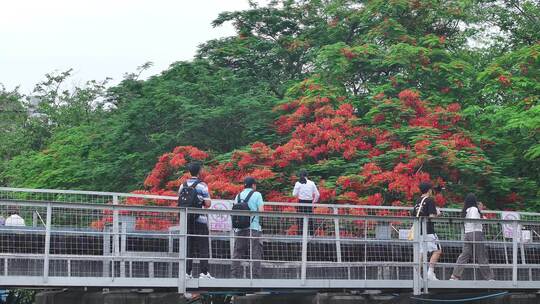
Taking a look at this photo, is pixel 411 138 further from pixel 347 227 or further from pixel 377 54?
pixel 347 227

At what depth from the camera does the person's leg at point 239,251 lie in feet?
55.7

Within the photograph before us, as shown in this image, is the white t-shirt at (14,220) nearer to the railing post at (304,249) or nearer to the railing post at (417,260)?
the railing post at (304,249)

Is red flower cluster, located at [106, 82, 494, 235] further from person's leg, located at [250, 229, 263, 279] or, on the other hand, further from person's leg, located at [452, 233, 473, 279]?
person's leg, located at [250, 229, 263, 279]

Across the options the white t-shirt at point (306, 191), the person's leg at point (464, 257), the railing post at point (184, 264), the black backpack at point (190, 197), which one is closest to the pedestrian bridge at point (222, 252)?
the railing post at point (184, 264)

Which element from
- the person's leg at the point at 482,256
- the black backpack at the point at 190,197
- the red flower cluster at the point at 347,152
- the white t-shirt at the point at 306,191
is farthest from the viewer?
the red flower cluster at the point at 347,152

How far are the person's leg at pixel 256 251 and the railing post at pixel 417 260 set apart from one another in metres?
2.56

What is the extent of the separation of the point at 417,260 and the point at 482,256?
66.1 inches

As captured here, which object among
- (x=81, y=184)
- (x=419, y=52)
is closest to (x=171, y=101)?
(x=81, y=184)

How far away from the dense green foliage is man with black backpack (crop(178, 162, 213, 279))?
10.6 m

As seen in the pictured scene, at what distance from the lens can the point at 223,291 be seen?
659 inches

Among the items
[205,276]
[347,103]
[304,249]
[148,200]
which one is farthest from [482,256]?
[347,103]

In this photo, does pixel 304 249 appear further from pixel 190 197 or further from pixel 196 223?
pixel 190 197

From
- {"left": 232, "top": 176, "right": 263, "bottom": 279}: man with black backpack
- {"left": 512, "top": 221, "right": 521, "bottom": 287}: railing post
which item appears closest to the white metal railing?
{"left": 512, "top": 221, "right": 521, "bottom": 287}: railing post

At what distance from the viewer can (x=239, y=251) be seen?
1717 centimetres
